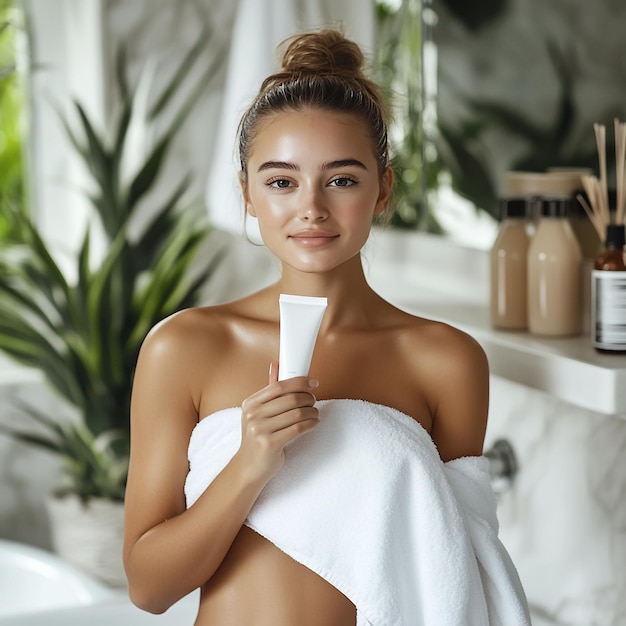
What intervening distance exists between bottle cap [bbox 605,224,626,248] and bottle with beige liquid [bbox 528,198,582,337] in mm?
144

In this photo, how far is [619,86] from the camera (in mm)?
1382

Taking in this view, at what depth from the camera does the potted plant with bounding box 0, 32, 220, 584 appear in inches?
85.0

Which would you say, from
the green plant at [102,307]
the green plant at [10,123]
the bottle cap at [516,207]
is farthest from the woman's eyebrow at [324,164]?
the green plant at [10,123]

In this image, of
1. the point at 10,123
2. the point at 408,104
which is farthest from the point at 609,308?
the point at 10,123

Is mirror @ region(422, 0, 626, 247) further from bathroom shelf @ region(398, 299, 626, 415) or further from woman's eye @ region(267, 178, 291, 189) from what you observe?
woman's eye @ region(267, 178, 291, 189)

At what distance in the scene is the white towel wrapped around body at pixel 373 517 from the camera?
101 cm

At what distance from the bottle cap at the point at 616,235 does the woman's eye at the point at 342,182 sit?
0.34 metres

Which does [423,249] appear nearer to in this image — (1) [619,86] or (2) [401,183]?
(2) [401,183]

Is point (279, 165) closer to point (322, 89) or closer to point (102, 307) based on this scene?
point (322, 89)

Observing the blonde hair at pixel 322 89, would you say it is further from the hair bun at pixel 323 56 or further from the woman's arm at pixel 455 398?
the woman's arm at pixel 455 398

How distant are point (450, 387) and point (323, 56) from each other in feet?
1.20

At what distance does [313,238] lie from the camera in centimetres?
104

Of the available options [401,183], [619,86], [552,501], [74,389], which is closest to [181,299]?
[74,389]

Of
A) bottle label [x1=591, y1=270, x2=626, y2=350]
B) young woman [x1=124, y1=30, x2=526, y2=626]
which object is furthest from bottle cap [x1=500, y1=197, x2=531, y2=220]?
young woman [x1=124, y1=30, x2=526, y2=626]
